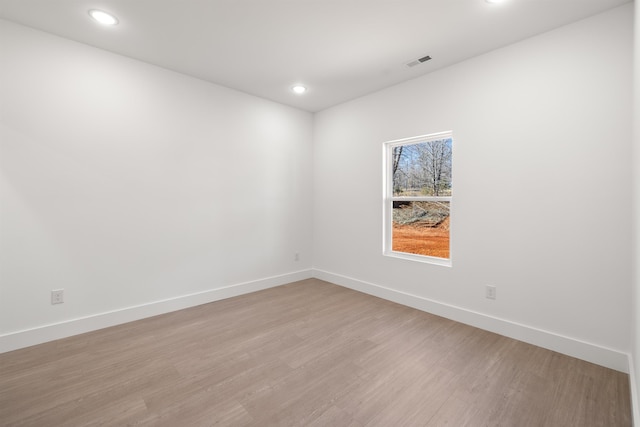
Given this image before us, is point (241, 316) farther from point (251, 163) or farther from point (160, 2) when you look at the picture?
point (160, 2)

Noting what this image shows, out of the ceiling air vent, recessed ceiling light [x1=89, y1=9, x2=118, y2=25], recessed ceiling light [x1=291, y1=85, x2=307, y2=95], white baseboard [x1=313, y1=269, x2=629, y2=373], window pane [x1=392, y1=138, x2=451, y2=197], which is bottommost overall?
white baseboard [x1=313, y1=269, x2=629, y2=373]

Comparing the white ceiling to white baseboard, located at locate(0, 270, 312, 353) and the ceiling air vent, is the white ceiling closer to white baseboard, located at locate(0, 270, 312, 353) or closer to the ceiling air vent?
the ceiling air vent

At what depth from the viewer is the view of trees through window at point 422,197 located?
3.15 meters

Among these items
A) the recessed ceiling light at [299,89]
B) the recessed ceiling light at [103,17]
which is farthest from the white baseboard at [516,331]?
the recessed ceiling light at [103,17]

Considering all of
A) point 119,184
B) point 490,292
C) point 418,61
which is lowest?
point 490,292

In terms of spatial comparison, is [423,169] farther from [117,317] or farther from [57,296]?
[57,296]

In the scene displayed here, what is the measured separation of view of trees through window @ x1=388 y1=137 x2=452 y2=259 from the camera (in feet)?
10.3

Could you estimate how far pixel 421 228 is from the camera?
3.38 meters

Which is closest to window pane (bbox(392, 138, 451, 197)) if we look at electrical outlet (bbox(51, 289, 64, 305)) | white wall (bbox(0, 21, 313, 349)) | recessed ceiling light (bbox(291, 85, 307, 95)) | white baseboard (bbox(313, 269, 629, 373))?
white baseboard (bbox(313, 269, 629, 373))

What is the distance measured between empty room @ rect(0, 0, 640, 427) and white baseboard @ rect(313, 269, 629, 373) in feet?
0.06

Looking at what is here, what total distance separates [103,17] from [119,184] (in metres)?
1.42

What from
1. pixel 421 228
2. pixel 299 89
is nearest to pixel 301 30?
pixel 299 89

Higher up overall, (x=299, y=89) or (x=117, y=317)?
(x=299, y=89)

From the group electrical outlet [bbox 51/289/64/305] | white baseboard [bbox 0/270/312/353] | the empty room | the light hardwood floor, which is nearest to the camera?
the light hardwood floor
